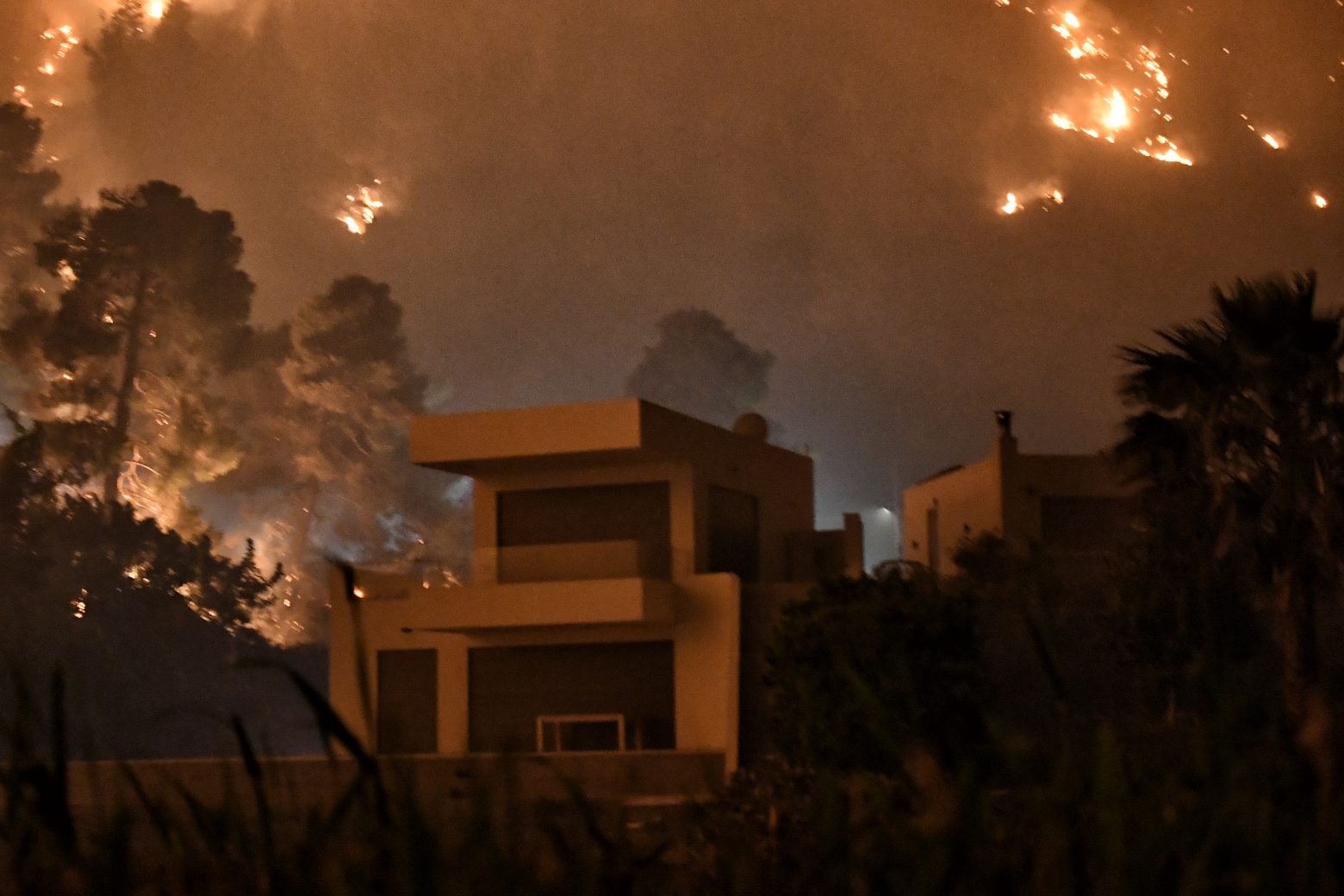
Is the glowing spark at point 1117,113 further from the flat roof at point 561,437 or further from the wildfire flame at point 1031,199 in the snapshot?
the flat roof at point 561,437

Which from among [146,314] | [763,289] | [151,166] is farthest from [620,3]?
[146,314]

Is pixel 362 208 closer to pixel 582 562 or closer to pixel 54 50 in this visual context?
pixel 54 50

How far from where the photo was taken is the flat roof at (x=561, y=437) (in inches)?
975

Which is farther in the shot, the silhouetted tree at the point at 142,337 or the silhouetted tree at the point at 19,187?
the silhouetted tree at the point at 19,187

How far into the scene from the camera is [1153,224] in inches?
3098

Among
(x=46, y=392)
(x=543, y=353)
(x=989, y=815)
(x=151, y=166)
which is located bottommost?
(x=989, y=815)

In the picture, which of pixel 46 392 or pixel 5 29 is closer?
pixel 46 392

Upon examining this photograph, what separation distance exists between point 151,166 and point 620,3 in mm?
28141

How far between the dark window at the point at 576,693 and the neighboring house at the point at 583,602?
0.03 m

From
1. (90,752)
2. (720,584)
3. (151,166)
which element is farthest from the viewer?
(151,166)

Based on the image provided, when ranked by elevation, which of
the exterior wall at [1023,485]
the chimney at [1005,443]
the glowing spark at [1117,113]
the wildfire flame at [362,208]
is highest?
the glowing spark at [1117,113]

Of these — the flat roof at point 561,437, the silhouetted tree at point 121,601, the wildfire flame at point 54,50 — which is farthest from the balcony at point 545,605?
the wildfire flame at point 54,50

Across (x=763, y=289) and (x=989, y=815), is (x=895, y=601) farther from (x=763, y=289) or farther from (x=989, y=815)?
(x=763, y=289)

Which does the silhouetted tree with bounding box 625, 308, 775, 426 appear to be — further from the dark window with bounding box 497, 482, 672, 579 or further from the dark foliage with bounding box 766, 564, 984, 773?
the dark foliage with bounding box 766, 564, 984, 773
